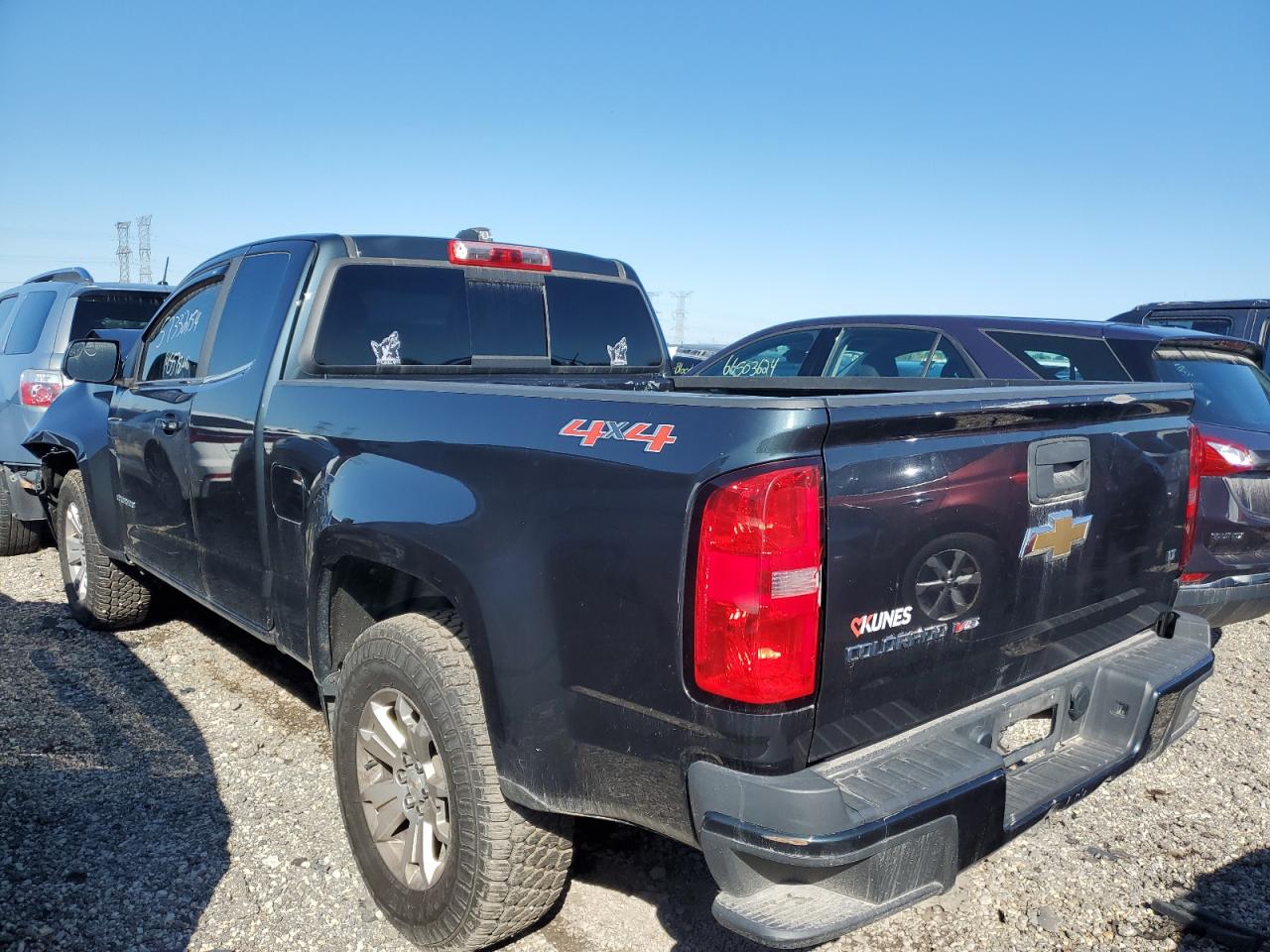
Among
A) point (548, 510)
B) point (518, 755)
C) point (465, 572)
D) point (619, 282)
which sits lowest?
point (518, 755)

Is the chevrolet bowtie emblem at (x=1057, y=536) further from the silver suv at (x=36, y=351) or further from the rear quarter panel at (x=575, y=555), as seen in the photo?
the silver suv at (x=36, y=351)

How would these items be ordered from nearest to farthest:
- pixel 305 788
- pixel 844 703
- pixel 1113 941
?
pixel 844 703
pixel 1113 941
pixel 305 788

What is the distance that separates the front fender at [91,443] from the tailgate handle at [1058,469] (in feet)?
13.9

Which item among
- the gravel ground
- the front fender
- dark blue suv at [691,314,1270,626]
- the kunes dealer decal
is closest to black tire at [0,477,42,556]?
the front fender

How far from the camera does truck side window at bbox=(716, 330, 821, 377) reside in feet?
20.9

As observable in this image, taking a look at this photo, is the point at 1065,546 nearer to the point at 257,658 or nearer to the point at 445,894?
the point at 445,894

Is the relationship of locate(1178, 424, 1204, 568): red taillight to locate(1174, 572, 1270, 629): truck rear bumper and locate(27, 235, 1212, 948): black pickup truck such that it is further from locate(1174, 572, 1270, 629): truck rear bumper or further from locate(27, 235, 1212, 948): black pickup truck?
locate(1174, 572, 1270, 629): truck rear bumper

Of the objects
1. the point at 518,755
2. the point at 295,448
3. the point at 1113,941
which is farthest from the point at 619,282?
the point at 1113,941

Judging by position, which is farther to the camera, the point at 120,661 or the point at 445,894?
the point at 120,661

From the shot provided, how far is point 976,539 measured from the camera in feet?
6.97

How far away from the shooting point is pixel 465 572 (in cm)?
229

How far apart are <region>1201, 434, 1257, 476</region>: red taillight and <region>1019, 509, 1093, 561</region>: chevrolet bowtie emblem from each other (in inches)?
101

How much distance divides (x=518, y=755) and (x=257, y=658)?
130 inches

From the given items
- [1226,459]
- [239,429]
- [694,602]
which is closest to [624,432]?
[694,602]
